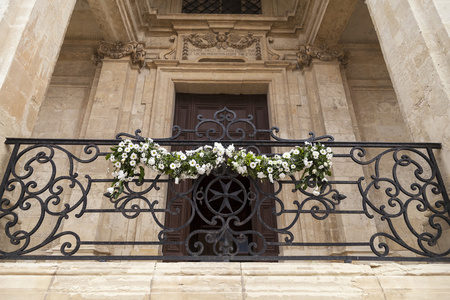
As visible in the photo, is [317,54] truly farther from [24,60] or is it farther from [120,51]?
[24,60]

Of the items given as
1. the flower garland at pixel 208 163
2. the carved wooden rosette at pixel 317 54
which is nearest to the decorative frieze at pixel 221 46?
the carved wooden rosette at pixel 317 54

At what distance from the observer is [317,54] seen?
5430mm

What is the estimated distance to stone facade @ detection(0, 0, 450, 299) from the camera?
259 centimetres

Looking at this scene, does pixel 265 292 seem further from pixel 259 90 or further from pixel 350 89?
pixel 350 89

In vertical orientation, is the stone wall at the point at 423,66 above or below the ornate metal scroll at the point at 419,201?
above

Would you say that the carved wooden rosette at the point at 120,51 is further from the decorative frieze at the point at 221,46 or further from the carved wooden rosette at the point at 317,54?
the carved wooden rosette at the point at 317,54

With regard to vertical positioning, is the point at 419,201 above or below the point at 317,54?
below

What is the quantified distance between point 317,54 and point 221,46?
1812 mm

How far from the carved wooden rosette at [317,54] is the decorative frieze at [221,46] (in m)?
0.78

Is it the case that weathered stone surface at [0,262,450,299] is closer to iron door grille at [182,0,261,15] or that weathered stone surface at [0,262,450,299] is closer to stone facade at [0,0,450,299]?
stone facade at [0,0,450,299]

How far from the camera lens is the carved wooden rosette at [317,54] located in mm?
5426

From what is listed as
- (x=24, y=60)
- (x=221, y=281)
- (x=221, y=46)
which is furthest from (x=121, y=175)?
(x=221, y=46)

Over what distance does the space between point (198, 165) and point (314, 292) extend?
121 cm

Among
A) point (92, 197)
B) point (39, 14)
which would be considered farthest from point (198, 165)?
point (92, 197)
